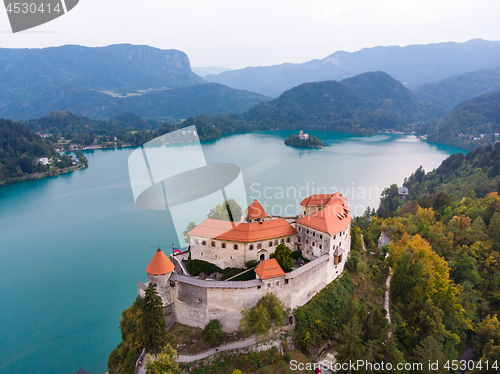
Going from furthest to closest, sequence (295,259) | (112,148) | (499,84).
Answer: (499,84) < (112,148) < (295,259)

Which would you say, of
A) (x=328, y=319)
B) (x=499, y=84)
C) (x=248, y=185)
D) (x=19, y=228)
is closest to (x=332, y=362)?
(x=328, y=319)

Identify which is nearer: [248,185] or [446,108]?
[248,185]

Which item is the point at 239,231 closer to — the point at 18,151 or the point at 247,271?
the point at 247,271

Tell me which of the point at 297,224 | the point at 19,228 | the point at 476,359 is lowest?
the point at 476,359

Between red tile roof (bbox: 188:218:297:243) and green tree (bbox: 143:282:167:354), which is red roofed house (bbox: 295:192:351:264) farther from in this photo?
green tree (bbox: 143:282:167:354)

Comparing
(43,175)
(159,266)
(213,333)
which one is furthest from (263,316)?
(43,175)

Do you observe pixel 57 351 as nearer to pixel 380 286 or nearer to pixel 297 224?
pixel 297 224

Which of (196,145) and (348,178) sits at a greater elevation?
(196,145)

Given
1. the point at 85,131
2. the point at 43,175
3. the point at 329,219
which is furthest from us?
the point at 85,131

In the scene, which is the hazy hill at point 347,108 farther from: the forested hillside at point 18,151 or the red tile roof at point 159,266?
the red tile roof at point 159,266
